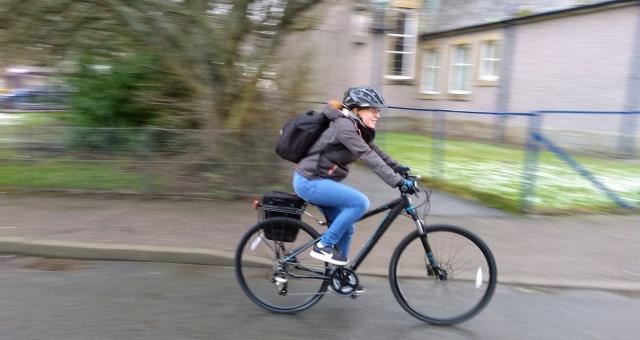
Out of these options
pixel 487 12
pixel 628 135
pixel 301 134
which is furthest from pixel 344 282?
pixel 487 12

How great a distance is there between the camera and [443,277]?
13.9 feet

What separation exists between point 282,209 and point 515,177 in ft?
15.4

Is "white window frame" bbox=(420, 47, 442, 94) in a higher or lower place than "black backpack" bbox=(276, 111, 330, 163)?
higher

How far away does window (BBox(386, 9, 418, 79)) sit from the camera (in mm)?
22344

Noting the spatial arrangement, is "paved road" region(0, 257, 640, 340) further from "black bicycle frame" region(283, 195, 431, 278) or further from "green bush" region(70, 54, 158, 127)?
"green bush" region(70, 54, 158, 127)

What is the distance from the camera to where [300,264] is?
444 centimetres

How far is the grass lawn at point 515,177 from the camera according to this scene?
309 inches

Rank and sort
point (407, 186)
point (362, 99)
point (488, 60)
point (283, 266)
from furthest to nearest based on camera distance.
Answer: point (488, 60) → point (283, 266) → point (362, 99) → point (407, 186)

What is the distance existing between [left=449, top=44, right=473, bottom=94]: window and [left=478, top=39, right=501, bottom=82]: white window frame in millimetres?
897

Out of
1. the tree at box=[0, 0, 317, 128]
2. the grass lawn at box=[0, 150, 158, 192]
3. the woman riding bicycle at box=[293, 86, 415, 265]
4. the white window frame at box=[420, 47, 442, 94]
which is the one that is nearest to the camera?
the woman riding bicycle at box=[293, 86, 415, 265]

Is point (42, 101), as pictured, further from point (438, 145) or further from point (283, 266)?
point (283, 266)

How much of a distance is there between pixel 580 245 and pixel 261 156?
159 inches

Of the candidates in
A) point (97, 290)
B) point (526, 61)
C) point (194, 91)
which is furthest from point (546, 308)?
point (526, 61)

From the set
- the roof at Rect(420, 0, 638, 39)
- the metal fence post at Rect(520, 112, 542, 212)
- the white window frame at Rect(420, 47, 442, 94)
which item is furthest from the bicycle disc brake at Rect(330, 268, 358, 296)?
the white window frame at Rect(420, 47, 442, 94)
